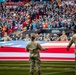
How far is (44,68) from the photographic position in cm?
1182

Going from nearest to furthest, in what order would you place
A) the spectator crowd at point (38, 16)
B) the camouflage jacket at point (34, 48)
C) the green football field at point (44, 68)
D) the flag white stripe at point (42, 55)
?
the camouflage jacket at point (34, 48) → the green football field at point (44, 68) → the flag white stripe at point (42, 55) → the spectator crowd at point (38, 16)

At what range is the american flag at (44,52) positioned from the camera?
13.2m

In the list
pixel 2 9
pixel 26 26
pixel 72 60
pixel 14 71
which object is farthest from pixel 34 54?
pixel 2 9

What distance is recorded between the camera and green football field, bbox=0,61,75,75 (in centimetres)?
1093

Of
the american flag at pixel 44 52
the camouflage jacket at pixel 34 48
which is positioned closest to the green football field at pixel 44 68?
the american flag at pixel 44 52

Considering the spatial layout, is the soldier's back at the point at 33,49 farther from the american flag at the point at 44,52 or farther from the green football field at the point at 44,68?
the american flag at the point at 44,52

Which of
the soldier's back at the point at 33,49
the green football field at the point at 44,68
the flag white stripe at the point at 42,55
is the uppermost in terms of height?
the soldier's back at the point at 33,49

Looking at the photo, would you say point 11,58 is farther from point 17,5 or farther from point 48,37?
point 17,5

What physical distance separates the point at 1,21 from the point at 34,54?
45.6 feet

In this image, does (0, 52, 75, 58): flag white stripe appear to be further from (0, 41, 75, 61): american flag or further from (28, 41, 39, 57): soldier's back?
(28, 41, 39, 57): soldier's back

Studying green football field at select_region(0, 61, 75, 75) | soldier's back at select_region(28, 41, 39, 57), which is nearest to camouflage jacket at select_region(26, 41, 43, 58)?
soldier's back at select_region(28, 41, 39, 57)

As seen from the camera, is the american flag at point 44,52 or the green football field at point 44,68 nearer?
the green football field at point 44,68

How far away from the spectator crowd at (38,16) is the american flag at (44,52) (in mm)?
6513

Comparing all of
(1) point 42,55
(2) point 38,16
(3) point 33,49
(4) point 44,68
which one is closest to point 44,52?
(1) point 42,55
